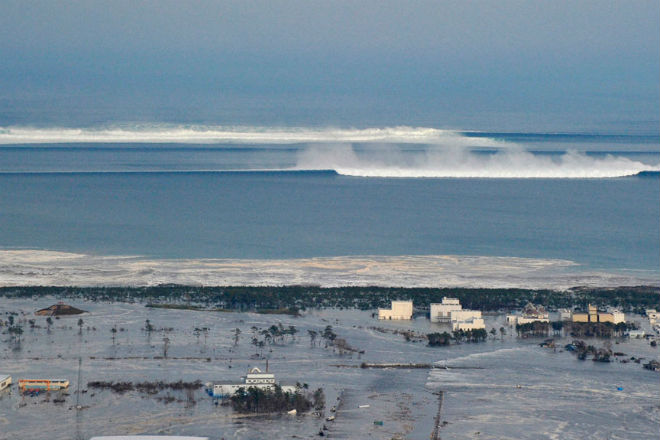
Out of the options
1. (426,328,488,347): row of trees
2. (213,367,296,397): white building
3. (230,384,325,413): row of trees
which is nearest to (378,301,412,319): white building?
(426,328,488,347): row of trees

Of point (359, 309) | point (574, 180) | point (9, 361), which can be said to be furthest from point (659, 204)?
point (9, 361)

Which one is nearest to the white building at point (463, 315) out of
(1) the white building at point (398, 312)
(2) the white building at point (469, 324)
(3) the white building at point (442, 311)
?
(2) the white building at point (469, 324)

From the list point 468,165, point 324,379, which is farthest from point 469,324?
point 468,165

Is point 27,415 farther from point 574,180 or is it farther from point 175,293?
point 574,180

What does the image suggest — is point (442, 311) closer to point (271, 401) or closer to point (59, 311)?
point (59, 311)

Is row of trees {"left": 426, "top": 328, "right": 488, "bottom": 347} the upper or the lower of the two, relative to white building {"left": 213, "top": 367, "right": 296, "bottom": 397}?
upper

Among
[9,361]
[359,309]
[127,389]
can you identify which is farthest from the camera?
[359,309]

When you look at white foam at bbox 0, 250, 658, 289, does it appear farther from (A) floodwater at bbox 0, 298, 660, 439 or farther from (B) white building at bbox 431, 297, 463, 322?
(B) white building at bbox 431, 297, 463, 322
